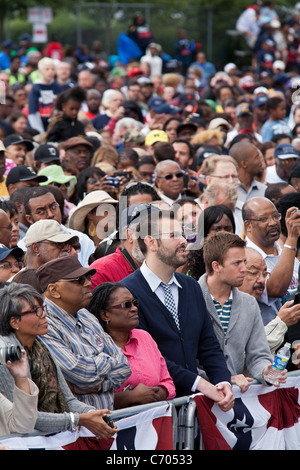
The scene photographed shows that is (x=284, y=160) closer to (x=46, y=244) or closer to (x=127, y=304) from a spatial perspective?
(x=46, y=244)

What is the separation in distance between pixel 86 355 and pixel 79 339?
0.38ft

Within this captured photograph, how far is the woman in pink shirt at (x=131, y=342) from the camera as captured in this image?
5.18 meters

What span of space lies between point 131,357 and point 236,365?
2.95 ft

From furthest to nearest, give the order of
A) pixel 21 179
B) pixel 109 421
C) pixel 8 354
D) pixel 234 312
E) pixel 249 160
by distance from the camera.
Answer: pixel 249 160
pixel 21 179
pixel 234 312
pixel 109 421
pixel 8 354

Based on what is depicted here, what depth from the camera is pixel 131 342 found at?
5.33m

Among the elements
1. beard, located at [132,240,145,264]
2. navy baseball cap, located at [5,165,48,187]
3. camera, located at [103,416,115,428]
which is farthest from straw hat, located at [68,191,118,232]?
camera, located at [103,416,115,428]

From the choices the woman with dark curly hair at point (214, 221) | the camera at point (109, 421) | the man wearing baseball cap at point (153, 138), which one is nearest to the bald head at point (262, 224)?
the woman with dark curly hair at point (214, 221)

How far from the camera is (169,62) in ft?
74.0

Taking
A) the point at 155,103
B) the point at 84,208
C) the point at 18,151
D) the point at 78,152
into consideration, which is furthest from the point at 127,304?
the point at 155,103

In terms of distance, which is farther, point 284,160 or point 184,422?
point 284,160

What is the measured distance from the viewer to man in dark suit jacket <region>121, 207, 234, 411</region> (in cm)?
536

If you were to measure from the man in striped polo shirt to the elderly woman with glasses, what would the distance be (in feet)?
4.51

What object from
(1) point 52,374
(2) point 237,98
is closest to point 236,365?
(1) point 52,374

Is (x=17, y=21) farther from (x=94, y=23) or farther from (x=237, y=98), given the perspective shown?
(x=237, y=98)
